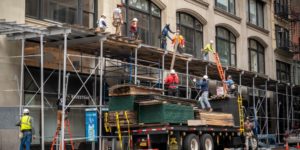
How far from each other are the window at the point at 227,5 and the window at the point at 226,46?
5.45ft

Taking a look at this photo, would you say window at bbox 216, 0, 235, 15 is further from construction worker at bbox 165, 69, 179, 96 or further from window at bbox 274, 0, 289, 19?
construction worker at bbox 165, 69, 179, 96

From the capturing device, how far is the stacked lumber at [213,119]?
69.4 feet

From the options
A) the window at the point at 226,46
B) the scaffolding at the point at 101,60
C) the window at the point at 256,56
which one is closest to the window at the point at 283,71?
the window at the point at 256,56

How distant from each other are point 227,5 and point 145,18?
11183mm

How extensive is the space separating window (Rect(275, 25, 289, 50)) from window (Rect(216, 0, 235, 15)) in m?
7.72

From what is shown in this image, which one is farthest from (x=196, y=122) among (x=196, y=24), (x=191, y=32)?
(x=196, y=24)

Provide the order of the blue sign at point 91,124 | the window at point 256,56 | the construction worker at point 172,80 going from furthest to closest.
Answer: the window at point 256,56 → the construction worker at point 172,80 → the blue sign at point 91,124

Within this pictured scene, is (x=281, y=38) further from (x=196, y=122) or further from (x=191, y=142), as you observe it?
(x=191, y=142)

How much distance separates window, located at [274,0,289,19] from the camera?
149 ft

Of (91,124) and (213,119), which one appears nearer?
(91,124)

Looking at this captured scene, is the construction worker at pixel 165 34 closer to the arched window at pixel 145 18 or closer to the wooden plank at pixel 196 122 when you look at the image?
the arched window at pixel 145 18

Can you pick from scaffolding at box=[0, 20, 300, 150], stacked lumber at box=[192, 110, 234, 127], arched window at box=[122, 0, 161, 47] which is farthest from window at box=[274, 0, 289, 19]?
stacked lumber at box=[192, 110, 234, 127]

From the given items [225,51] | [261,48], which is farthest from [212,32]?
[261,48]

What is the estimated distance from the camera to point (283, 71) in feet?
150
